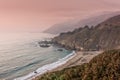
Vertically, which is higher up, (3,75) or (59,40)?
Result: (59,40)

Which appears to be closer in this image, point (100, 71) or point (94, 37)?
point (100, 71)

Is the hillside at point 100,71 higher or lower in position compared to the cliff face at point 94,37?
lower

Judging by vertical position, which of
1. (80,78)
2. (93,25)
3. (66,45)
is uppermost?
(93,25)

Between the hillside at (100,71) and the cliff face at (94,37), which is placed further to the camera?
the cliff face at (94,37)

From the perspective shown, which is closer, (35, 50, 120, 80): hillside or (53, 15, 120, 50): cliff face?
(35, 50, 120, 80): hillside

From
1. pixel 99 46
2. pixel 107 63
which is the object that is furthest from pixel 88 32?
pixel 107 63

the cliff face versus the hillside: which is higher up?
the cliff face

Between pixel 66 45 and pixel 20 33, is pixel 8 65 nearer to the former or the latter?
pixel 66 45

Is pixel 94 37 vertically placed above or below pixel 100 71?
above
